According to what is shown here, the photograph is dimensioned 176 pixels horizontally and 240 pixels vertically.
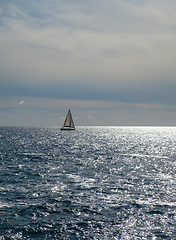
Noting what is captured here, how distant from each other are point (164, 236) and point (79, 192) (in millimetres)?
13595

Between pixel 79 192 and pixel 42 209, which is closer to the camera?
pixel 42 209

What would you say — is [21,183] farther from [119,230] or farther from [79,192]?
[119,230]

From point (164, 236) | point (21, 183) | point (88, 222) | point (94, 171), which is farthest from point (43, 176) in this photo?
point (164, 236)

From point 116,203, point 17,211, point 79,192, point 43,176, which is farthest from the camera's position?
point 43,176

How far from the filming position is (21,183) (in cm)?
3331

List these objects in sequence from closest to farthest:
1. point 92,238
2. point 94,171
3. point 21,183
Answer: point 92,238, point 21,183, point 94,171

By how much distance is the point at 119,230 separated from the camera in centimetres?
1830

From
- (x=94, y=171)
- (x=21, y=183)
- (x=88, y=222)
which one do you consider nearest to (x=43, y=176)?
(x=21, y=183)

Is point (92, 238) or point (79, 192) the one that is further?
point (79, 192)

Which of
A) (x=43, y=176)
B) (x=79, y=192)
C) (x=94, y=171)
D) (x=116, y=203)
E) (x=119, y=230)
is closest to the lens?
(x=119, y=230)

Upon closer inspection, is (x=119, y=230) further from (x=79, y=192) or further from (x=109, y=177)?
(x=109, y=177)

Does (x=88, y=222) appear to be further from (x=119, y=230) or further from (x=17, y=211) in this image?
(x=17, y=211)

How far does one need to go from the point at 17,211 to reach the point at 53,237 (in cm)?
640

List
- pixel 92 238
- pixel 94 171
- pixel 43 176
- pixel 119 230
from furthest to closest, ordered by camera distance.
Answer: pixel 94 171
pixel 43 176
pixel 119 230
pixel 92 238
